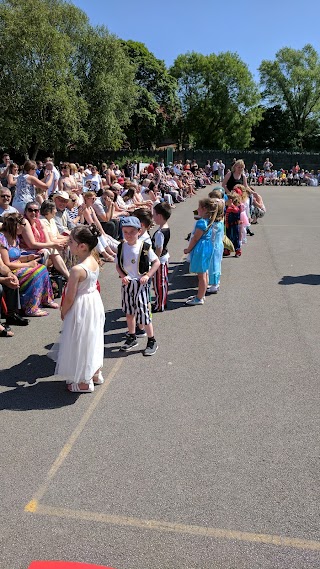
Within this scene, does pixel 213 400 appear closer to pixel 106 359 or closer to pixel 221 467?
pixel 221 467

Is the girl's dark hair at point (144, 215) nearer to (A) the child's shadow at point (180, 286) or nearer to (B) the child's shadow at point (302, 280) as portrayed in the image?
(A) the child's shadow at point (180, 286)

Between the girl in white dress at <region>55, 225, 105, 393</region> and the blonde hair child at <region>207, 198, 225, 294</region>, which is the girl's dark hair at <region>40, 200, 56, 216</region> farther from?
the girl in white dress at <region>55, 225, 105, 393</region>

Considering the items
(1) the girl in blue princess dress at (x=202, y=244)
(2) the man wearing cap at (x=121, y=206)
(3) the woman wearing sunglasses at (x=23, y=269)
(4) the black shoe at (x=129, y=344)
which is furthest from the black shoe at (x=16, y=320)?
(2) the man wearing cap at (x=121, y=206)

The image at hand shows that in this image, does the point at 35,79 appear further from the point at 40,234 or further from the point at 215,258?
the point at 215,258

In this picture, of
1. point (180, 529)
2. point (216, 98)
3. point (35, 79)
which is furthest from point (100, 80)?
point (180, 529)

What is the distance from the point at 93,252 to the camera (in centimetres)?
474

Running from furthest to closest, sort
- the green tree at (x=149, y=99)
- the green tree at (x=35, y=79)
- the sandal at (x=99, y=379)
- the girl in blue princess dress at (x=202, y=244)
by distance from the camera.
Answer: the green tree at (x=149, y=99) → the green tree at (x=35, y=79) → the girl in blue princess dress at (x=202, y=244) → the sandal at (x=99, y=379)

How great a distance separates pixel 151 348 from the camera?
5680 millimetres

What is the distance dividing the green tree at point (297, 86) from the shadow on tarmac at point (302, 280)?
66726 millimetres

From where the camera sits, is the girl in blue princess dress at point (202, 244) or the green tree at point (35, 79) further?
→ the green tree at point (35, 79)

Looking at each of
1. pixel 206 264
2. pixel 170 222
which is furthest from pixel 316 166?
pixel 206 264

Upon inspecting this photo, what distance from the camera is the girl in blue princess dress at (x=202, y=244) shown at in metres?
7.36

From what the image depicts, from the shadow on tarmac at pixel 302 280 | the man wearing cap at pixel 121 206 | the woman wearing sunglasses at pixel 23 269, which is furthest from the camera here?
the man wearing cap at pixel 121 206

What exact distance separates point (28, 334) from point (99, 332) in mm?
2027
